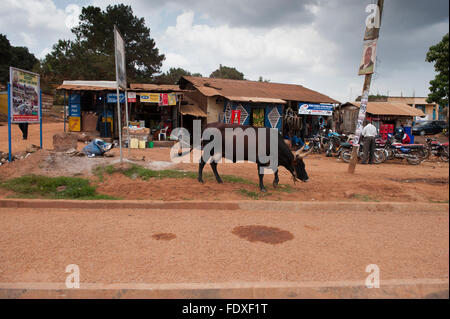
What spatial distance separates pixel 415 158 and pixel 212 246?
38.1 feet

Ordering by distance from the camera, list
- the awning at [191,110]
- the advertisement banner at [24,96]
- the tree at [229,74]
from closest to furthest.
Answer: the advertisement banner at [24,96] → the awning at [191,110] → the tree at [229,74]

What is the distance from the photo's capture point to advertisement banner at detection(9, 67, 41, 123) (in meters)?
8.20

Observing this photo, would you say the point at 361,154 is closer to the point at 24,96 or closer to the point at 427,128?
the point at 24,96

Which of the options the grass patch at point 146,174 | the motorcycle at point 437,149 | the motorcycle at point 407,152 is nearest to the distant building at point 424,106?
the motorcycle at point 437,149

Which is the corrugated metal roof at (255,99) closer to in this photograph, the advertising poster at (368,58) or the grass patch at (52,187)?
the advertising poster at (368,58)

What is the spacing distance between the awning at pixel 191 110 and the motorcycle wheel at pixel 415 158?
371 inches

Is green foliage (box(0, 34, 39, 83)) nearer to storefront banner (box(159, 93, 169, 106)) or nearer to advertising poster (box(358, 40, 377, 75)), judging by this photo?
storefront banner (box(159, 93, 169, 106))

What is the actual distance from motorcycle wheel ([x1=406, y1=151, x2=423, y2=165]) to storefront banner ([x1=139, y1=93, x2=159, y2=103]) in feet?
36.6

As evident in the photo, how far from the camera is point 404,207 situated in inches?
237

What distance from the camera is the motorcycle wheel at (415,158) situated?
12.8 metres

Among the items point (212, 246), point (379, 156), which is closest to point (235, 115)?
point (379, 156)

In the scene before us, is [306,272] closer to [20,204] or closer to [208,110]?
[20,204]

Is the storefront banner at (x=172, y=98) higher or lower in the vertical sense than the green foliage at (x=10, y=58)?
lower

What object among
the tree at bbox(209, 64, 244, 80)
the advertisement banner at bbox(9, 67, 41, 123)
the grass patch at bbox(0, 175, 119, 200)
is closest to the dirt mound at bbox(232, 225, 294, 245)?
the grass patch at bbox(0, 175, 119, 200)
